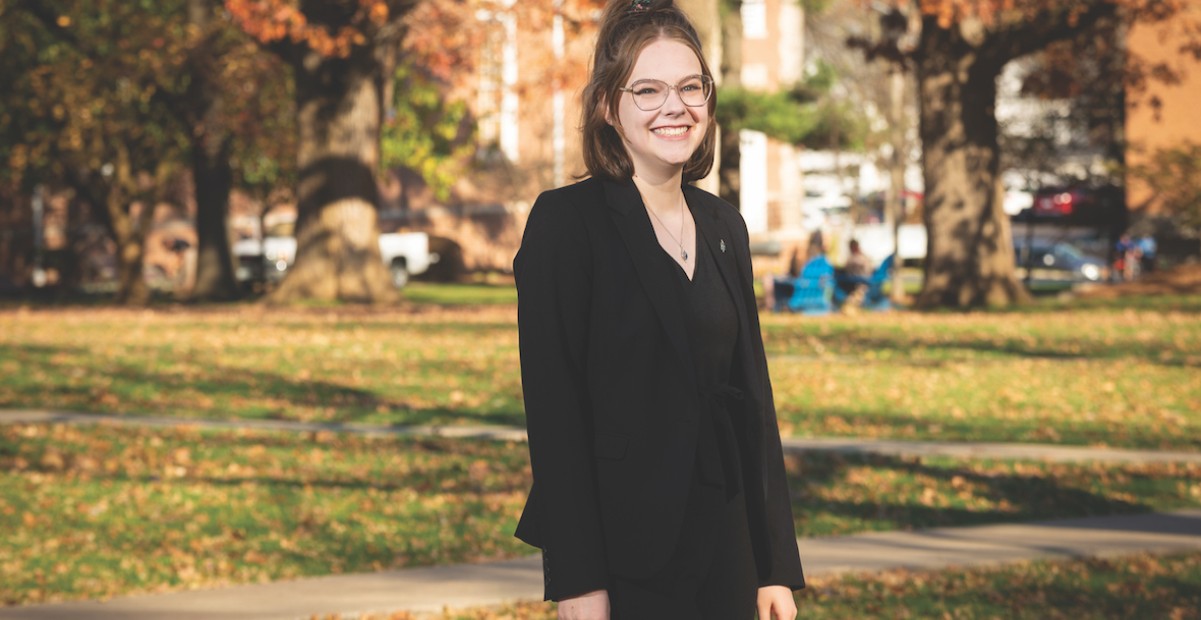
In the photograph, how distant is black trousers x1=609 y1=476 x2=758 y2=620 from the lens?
3430 mm

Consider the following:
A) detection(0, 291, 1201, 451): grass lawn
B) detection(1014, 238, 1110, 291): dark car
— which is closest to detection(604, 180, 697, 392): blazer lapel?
detection(0, 291, 1201, 451): grass lawn

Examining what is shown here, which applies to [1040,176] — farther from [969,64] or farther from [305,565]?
[305,565]

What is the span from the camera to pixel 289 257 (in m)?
58.0

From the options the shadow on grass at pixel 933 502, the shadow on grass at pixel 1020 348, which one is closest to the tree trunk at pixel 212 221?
the shadow on grass at pixel 1020 348

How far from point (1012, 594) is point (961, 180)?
2224cm

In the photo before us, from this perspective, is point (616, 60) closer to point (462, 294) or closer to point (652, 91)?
point (652, 91)

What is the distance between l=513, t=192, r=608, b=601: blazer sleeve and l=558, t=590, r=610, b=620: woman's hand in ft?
0.05

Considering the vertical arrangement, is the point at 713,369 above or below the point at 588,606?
above

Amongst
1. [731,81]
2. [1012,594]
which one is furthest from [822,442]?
[731,81]

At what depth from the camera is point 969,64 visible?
2864cm

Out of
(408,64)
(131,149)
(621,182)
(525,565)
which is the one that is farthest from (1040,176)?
(621,182)

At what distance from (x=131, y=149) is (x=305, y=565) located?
33.0 meters

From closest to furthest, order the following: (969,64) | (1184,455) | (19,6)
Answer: (1184,455)
(969,64)
(19,6)

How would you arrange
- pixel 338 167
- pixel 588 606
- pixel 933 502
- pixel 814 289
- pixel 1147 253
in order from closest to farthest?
pixel 588 606 < pixel 933 502 < pixel 814 289 < pixel 338 167 < pixel 1147 253
